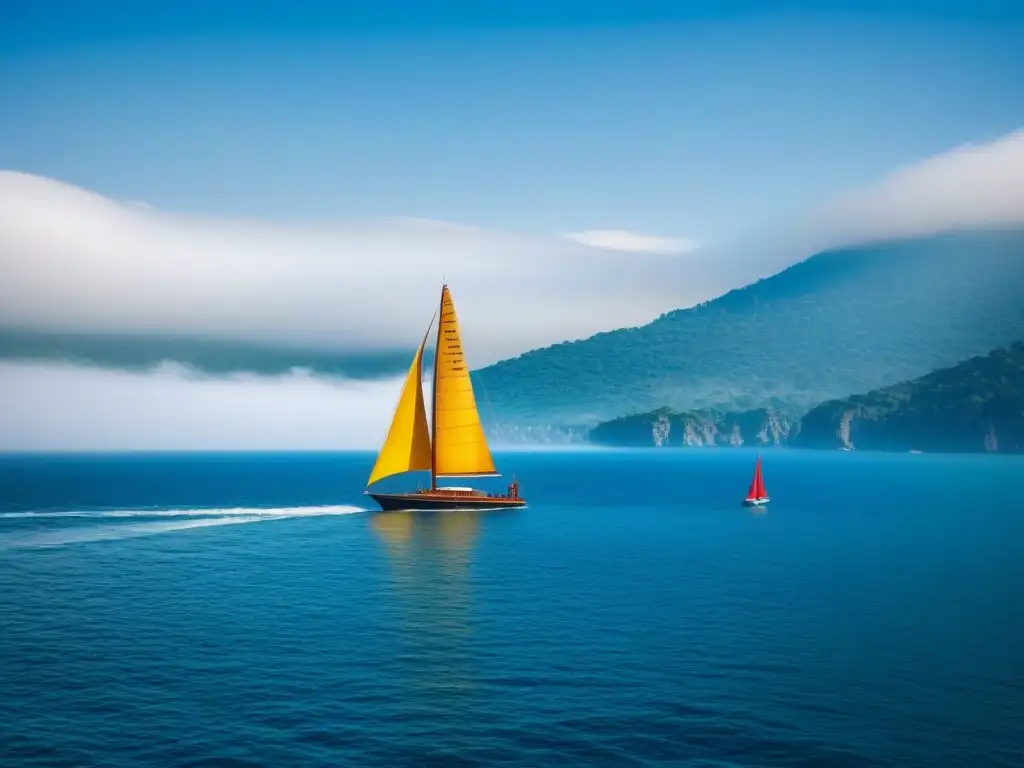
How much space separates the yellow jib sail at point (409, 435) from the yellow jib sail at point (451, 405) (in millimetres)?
1815

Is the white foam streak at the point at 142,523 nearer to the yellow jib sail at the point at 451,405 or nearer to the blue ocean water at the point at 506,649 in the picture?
the blue ocean water at the point at 506,649

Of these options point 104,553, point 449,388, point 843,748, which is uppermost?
point 449,388

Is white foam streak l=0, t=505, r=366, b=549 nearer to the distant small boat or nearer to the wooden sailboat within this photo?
the wooden sailboat

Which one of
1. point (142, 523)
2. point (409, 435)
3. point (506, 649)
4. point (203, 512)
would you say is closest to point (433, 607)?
point (506, 649)

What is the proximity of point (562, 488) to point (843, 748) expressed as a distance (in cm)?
16428

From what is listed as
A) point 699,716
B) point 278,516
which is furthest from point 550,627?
point 278,516

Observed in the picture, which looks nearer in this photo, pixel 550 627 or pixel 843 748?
pixel 843 748

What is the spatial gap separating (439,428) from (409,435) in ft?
13.2

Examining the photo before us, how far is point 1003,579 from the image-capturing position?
232 ft

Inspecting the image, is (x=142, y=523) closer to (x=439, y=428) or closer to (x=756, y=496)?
(x=439, y=428)

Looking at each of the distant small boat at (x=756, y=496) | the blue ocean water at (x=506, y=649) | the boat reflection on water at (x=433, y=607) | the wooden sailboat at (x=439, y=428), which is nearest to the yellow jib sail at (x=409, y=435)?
the wooden sailboat at (x=439, y=428)

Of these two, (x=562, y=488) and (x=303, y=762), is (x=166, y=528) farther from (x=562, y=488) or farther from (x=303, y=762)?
(x=562, y=488)

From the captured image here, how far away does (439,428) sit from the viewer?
378ft

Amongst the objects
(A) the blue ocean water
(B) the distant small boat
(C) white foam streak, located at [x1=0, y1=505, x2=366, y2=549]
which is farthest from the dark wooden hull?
(B) the distant small boat
